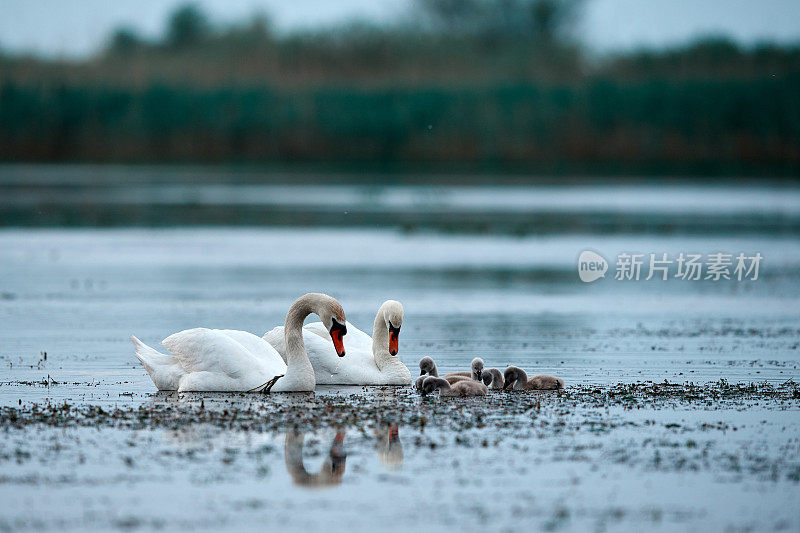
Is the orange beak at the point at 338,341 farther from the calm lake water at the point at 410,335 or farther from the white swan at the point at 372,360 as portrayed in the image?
the calm lake water at the point at 410,335

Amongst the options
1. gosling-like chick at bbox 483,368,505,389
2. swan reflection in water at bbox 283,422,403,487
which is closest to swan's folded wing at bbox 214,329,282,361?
gosling-like chick at bbox 483,368,505,389

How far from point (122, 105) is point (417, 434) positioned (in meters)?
44.4

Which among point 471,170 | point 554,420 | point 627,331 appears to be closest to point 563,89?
point 471,170

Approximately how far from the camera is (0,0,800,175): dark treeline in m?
48.6

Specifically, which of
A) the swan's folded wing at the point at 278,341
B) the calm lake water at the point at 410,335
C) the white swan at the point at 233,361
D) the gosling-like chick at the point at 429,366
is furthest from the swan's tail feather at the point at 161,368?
the gosling-like chick at the point at 429,366

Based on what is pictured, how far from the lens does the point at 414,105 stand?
50.2 metres

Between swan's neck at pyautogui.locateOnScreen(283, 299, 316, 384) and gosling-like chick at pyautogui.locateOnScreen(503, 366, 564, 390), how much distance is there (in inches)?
59.8

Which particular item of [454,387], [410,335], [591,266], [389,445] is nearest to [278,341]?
[454,387]

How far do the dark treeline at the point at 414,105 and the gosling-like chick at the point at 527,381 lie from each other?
37918mm

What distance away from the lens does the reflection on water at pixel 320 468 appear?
7.64 metres

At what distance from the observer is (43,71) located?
53938 mm

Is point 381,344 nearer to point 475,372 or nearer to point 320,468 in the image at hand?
point 475,372

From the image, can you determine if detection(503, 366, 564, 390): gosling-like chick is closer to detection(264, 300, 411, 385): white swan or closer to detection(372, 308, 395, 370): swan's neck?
detection(264, 300, 411, 385): white swan

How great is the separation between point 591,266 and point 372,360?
10.8m
